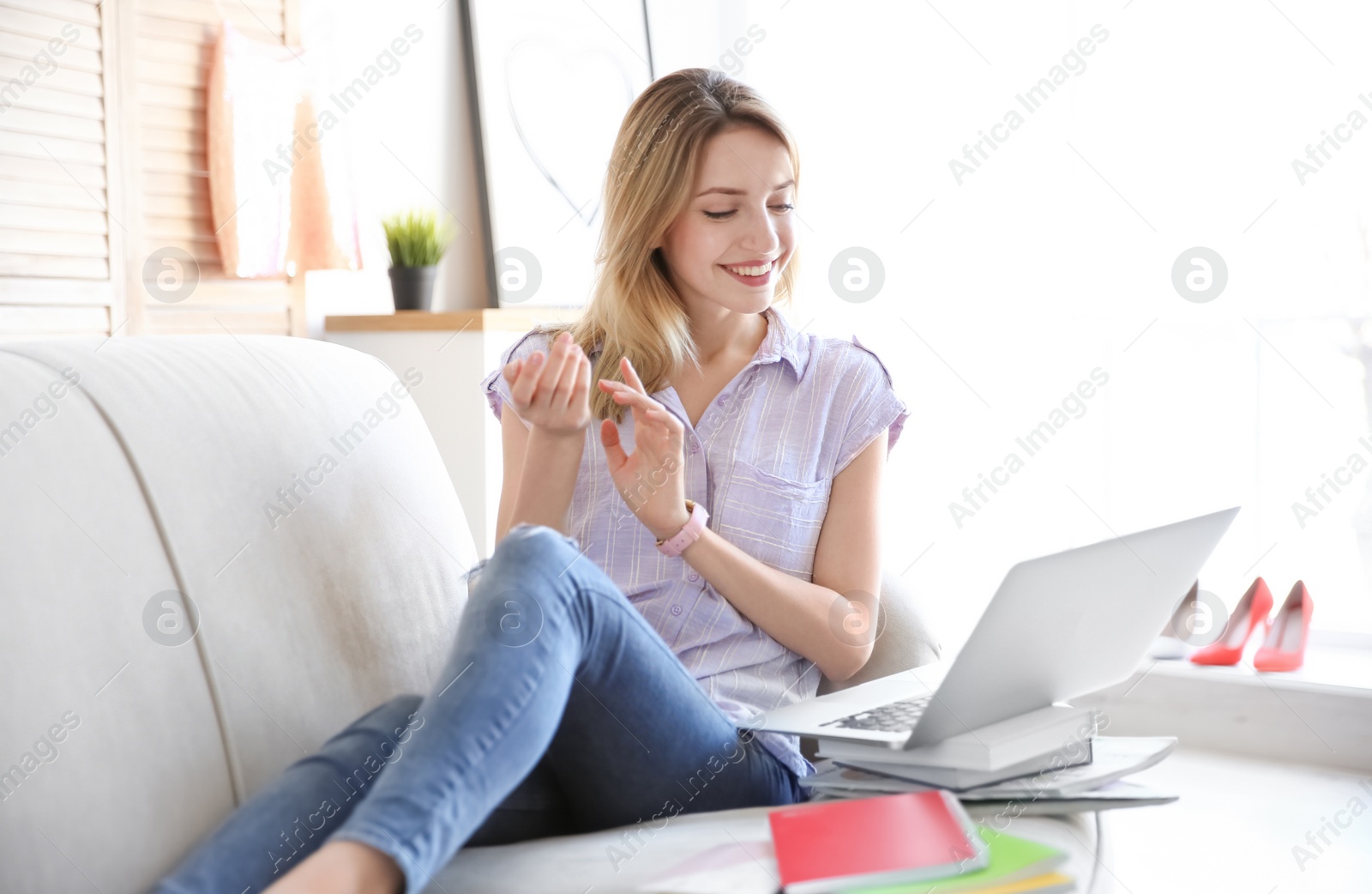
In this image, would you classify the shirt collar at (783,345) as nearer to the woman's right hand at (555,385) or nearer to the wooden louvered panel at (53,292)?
the woman's right hand at (555,385)

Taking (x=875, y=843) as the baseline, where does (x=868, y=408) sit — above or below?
above

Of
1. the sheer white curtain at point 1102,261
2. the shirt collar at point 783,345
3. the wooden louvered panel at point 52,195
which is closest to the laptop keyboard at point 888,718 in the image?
the shirt collar at point 783,345

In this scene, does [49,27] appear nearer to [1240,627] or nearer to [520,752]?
[520,752]

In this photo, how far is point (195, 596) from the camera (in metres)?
1.15

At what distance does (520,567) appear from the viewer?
1070mm

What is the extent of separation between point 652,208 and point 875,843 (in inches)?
35.7

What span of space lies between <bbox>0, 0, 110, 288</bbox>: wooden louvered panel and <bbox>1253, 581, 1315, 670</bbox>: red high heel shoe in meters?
2.71

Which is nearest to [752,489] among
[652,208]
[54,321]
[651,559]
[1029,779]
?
[651,559]

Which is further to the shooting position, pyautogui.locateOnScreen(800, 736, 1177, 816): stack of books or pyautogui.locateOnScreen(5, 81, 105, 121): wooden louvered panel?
pyautogui.locateOnScreen(5, 81, 105, 121): wooden louvered panel

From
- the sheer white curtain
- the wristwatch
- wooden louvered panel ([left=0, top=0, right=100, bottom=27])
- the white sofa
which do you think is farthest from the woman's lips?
wooden louvered panel ([left=0, top=0, right=100, bottom=27])

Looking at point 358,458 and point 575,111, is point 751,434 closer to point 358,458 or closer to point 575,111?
point 358,458

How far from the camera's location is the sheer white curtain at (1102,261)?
2.93 meters

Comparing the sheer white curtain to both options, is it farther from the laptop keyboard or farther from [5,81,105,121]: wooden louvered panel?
[5,81,105,121]: wooden louvered panel

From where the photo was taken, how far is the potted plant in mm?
3020
